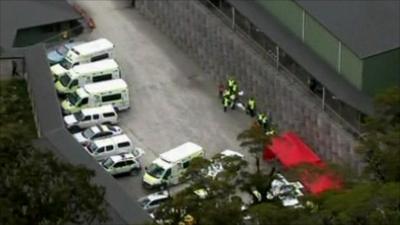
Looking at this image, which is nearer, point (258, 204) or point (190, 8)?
point (258, 204)

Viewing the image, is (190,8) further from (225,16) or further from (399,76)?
(399,76)

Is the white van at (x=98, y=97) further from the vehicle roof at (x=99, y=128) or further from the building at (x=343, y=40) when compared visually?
the building at (x=343, y=40)

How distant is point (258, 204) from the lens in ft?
95.1

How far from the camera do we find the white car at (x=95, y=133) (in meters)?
45.0

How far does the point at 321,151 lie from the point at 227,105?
4.67 m

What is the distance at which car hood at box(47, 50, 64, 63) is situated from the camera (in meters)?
50.2

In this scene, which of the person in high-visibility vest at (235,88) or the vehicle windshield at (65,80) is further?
the vehicle windshield at (65,80)

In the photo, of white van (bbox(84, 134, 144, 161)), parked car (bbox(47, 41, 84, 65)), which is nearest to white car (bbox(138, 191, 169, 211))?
white van (bbox(84, 134, 144, 161))

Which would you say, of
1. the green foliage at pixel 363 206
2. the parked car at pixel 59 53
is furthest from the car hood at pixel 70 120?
the green foliage at pixel 363 206

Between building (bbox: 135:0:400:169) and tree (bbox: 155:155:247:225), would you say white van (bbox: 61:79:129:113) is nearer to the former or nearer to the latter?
building (bbox: 135:0:400:169)

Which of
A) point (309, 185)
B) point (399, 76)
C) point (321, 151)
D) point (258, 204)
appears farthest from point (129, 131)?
point (258, 204)

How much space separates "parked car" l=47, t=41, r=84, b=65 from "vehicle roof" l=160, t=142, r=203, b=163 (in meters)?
8.17

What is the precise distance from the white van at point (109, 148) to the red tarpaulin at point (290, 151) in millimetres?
4609

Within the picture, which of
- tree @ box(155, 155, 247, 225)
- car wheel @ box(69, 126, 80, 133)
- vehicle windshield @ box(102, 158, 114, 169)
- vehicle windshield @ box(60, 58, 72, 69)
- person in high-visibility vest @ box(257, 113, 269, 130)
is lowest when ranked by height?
vehicle windshield @ box(102, 158, 114, 169)
